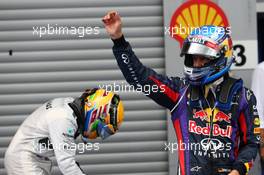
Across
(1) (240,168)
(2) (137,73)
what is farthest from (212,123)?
(2) (137,73)

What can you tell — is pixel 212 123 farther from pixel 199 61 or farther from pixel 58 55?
pixel 58 55

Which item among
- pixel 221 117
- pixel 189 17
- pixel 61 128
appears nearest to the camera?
pixel 221 117

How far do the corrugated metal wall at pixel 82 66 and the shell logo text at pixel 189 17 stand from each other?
0.19 meters

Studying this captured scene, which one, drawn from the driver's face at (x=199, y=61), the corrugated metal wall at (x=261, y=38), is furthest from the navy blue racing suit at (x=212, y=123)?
the corrugated metal wall at (x=261, y=38)

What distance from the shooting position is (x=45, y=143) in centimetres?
459

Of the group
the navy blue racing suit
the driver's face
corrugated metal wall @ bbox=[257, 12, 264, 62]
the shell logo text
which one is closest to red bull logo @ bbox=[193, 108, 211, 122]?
the navy blue racing suit

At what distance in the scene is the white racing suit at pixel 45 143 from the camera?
434 cm

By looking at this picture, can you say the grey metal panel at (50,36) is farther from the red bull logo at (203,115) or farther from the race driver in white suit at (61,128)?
the red bull logo at (203,115)

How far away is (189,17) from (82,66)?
1180 mm

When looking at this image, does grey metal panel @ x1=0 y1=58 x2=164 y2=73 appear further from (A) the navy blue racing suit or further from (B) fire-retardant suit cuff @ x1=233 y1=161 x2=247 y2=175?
(B) fire-retardant suit cuff @ x1=233 y1=161 x2=247 y2=175

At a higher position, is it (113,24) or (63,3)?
(63,3)

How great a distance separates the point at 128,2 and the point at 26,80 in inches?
50.9

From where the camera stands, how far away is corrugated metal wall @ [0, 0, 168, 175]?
6.61 m

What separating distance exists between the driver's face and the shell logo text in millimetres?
2224
